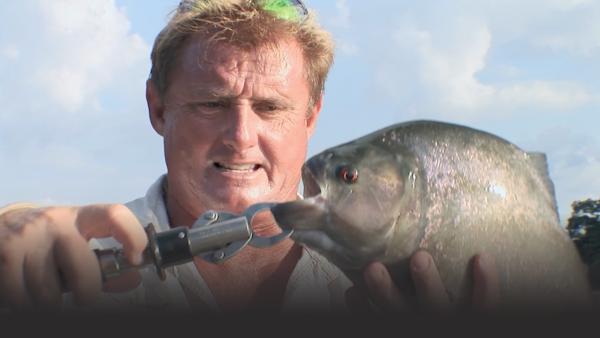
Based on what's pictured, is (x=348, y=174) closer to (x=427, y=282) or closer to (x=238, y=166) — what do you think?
(x=427, y=282)

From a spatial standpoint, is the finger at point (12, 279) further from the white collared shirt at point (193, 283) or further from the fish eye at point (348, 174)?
the white collared shirt at point (193, 283)

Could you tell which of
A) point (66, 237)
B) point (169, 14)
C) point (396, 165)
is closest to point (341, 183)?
point (396, 165)

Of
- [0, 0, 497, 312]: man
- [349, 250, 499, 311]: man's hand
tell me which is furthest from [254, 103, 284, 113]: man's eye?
[349, 250, 499, 311]: man's hand

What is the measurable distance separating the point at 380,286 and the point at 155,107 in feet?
8.47

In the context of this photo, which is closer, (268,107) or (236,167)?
(236,167)

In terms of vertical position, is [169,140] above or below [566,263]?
above

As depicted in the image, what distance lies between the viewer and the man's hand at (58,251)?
1.79 metres

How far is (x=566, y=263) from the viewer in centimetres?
201

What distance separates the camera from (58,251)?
1.85m

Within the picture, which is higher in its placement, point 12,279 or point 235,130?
point 235,130

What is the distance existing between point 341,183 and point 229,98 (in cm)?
166

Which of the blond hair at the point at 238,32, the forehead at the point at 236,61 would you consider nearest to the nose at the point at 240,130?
the forehead at the point at 236,61

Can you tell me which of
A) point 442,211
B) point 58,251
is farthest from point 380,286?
point 58,251

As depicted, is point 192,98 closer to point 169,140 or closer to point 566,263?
point 169,140
